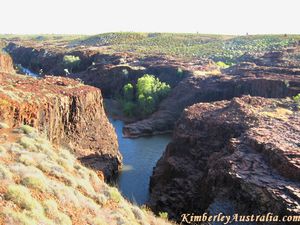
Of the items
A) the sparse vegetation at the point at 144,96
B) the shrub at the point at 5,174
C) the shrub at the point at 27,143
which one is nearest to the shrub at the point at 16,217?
the shrub at the point at 5,174

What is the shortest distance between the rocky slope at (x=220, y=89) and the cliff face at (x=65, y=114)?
836 inches

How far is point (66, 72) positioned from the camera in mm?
133375

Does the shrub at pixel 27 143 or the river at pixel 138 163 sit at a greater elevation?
the shrub at pixel 27 143

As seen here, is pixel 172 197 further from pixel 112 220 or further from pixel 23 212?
pixel 23 212

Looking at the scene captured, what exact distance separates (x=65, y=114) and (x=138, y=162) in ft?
51.0

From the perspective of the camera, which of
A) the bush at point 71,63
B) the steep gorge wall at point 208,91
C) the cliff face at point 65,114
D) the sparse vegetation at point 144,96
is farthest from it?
the bush at point 71,63

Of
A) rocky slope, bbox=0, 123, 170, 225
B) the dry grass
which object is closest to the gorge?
the dry grass

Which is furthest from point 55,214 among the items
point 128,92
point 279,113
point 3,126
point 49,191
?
point 128,92

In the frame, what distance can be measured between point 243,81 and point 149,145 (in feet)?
82.6

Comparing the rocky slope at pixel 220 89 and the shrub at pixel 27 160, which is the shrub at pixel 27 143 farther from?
the rocky slope at pixel 220 89

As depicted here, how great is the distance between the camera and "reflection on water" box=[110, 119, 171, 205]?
50972mm

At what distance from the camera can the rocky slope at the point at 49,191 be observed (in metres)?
18.6

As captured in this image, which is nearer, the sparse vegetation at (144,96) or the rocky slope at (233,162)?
the rocky slope at (233,162)

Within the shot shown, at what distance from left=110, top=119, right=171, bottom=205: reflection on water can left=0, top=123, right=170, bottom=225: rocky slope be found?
598 inches
